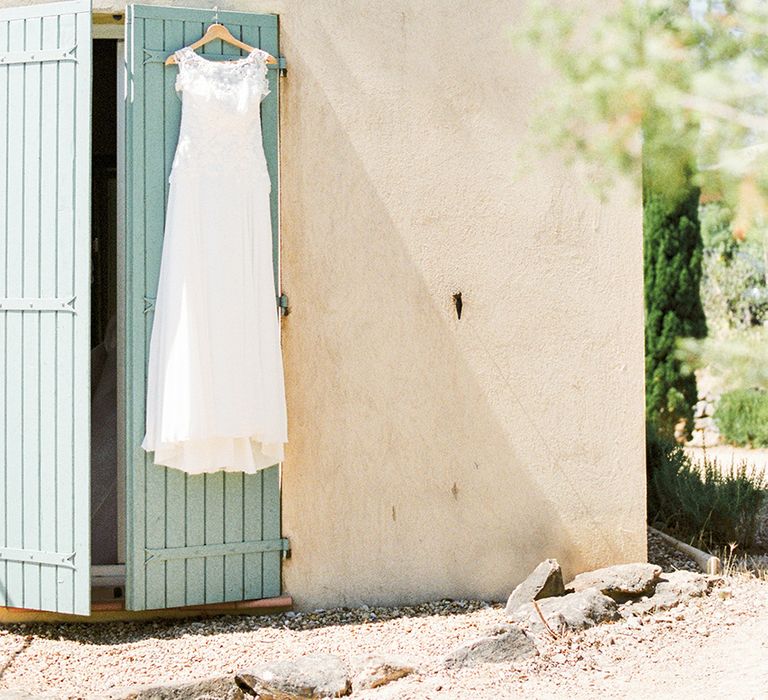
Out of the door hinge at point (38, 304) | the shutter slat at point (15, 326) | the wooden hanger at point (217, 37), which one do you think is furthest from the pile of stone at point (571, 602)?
the wooden hanger at point (217, 37)

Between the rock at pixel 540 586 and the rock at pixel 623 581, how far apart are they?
0.12 m

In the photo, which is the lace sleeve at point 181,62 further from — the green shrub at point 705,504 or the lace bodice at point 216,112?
the green shrub at point 705,504

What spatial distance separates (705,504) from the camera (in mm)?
6062

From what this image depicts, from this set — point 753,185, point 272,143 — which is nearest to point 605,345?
point 272,143

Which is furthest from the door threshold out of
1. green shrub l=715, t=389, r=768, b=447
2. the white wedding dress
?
green shrub l=715, t=389, r=768, b=447

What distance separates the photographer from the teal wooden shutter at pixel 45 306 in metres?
4.38

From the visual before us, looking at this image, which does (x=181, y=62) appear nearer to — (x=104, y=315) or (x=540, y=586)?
(x=104, y=315)

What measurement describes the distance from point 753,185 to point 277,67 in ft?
11.1

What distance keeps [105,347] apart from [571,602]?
124 inches

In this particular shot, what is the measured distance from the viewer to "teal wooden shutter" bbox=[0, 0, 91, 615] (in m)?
4.38

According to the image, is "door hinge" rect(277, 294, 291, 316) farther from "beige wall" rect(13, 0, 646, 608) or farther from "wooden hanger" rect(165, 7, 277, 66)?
"wooden hanger" rect(165, 7, 277, 66)

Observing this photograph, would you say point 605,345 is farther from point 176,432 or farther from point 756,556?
point 176,432

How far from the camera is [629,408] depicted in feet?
16.4

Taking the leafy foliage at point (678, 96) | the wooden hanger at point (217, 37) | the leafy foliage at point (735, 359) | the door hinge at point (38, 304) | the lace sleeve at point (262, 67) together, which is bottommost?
the leafy foliage at point (735, 359)
